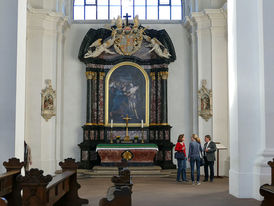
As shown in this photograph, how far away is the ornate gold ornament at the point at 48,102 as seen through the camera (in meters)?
16.5

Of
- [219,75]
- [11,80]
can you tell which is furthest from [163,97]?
[11,80]

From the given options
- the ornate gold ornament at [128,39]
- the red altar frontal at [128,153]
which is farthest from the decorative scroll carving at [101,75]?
the red altar frontal at [128,153]

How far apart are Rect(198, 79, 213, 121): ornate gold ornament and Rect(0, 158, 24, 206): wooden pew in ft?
33.7

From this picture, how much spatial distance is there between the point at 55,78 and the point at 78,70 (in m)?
1.77

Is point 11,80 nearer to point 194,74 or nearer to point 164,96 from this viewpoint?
point 164,96

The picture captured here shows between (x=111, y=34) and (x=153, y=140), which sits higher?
(x=111, y=34)

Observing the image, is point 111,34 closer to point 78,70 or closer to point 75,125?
point 78,70

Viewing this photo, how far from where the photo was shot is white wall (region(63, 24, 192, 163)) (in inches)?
719

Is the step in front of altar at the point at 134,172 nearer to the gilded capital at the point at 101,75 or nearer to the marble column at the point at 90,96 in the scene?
the marble column at the point at 90,96

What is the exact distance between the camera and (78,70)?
18500 millimetres

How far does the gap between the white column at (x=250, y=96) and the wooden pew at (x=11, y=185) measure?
473 cm

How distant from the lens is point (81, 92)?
18438 millimetres

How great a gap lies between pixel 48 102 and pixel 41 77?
101 cm

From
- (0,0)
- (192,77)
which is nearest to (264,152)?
(0,0)
